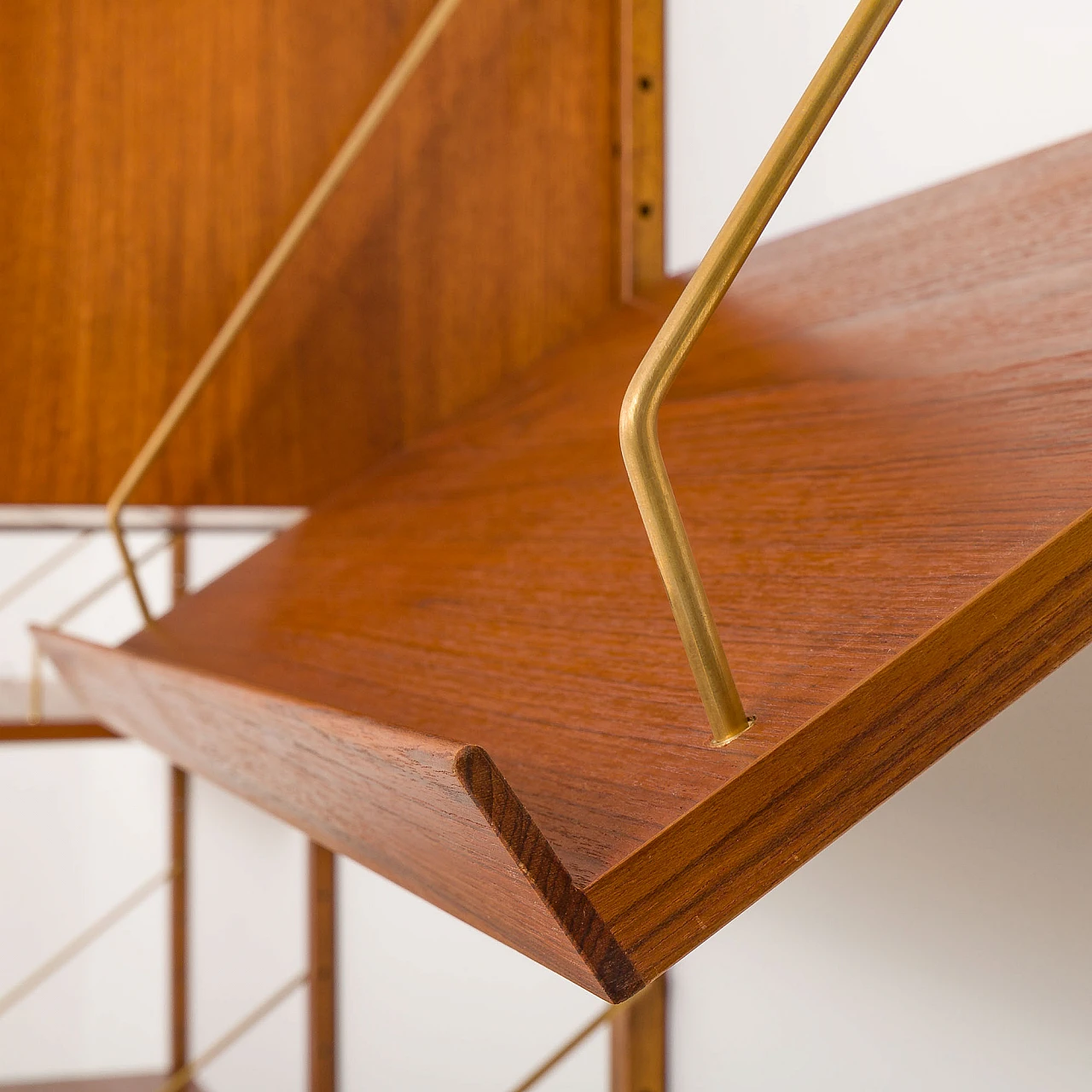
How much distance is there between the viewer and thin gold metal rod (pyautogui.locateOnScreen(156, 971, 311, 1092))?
1.67 metres

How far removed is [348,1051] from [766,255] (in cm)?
121

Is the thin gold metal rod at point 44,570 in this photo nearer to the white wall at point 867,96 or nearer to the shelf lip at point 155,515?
the shelf lip at point 155,515

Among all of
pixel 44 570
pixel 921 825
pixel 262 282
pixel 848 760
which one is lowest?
pixel 848 760

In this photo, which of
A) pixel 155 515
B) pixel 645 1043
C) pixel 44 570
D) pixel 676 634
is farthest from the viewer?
pixel 44 570

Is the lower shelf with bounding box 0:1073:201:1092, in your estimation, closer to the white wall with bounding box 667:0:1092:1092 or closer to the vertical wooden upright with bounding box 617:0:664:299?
the white wall with bounding box 667:0:1092:1092

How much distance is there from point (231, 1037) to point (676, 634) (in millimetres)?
1540

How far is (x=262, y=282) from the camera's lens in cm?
85

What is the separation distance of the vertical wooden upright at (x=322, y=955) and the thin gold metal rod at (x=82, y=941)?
1.14ft

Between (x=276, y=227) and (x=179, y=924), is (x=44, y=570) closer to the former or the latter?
(x=179, y=924)

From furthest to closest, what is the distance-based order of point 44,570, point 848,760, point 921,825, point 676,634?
point 44,570 → point 921,825 → point 676,634 → point 848,760

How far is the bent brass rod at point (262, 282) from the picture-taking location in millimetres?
842

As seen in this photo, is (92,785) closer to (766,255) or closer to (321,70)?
(321,70)

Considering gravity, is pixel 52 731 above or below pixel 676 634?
above

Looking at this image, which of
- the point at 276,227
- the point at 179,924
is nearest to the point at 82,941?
the point at 179,924
